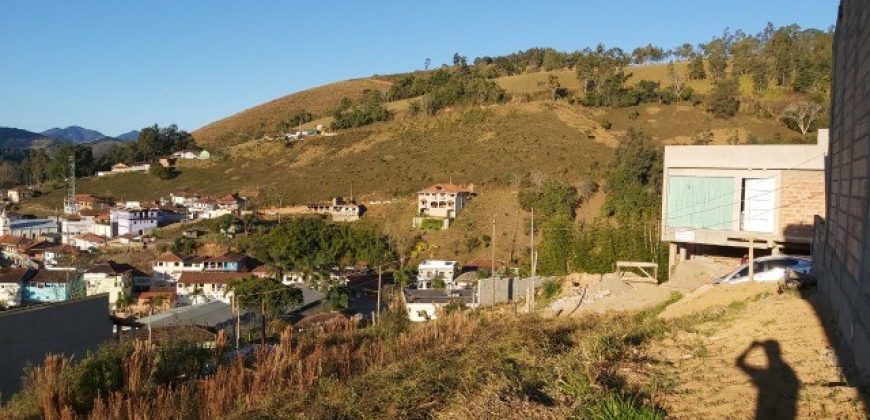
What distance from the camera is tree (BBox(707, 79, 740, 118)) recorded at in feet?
157

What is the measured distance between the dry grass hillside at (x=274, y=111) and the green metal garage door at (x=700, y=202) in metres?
60.6

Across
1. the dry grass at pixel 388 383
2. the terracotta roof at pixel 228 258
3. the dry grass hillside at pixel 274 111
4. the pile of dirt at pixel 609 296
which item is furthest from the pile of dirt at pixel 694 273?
the dry grass hillside at pixel 274 111

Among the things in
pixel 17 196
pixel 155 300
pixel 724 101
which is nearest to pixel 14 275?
pixel 155 300

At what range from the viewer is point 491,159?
45688mm

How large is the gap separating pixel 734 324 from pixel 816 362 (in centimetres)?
173

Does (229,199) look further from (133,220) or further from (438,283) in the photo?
(438,283)

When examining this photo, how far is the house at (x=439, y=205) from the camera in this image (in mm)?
37812

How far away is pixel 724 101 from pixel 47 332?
47.0 metres

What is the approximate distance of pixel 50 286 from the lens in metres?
31.1

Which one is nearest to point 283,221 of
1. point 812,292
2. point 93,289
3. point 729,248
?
point 93,289

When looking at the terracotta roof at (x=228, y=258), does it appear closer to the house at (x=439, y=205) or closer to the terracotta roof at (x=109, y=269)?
the terracotta roof at (x=109, y=269)

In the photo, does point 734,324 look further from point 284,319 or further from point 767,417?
point 284,319

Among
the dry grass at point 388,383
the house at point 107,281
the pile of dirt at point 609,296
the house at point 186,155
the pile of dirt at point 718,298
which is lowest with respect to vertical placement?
the house at point 107,281

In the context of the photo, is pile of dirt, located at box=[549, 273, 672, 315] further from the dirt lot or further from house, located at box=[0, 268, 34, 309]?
house, located at box=[0, 268, 34, 309]
